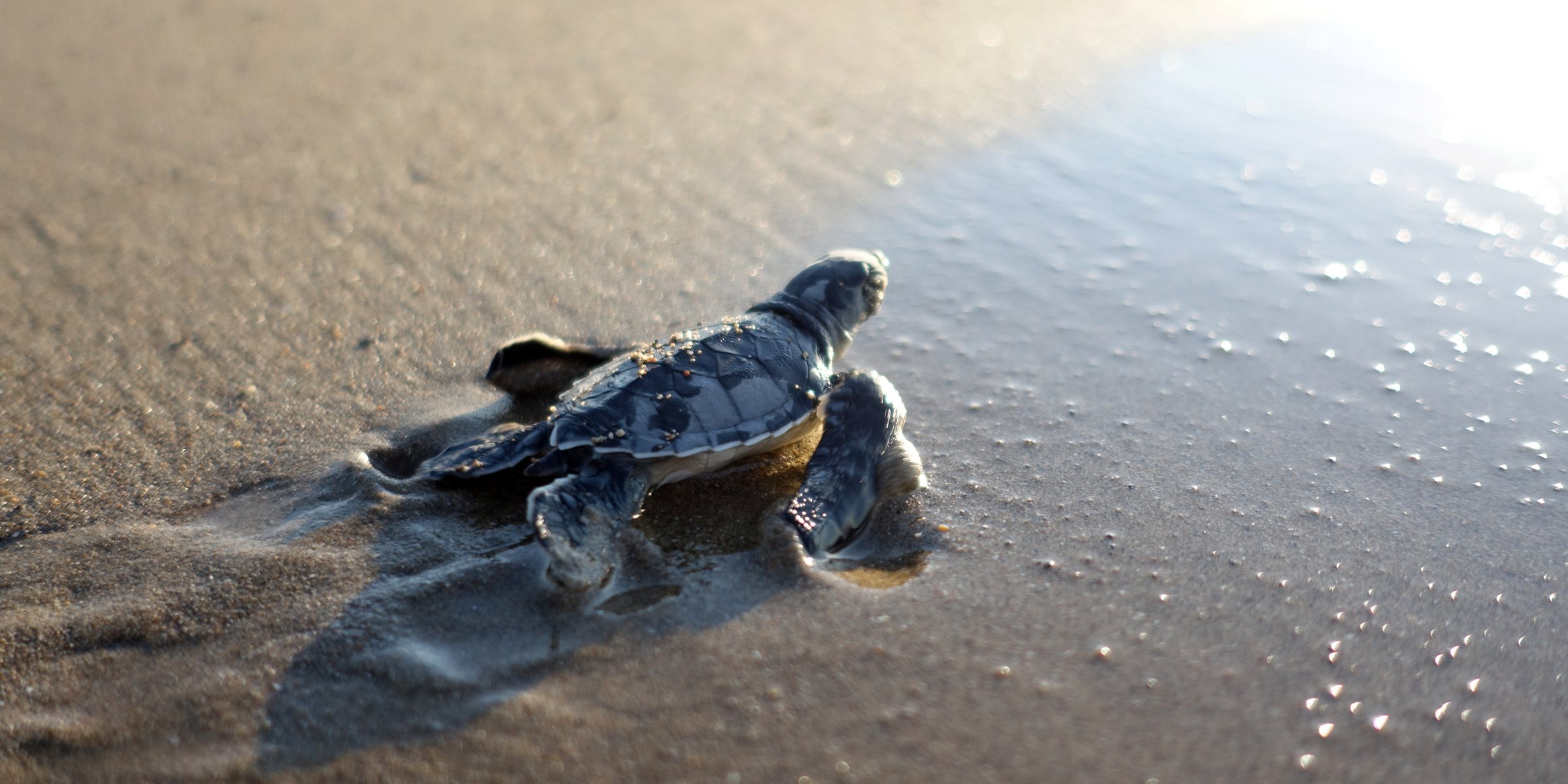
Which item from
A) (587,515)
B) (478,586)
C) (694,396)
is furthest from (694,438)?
(478,586)

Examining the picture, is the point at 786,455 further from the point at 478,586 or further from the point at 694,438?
the point at 478,586

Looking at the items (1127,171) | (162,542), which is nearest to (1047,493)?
(162,542)

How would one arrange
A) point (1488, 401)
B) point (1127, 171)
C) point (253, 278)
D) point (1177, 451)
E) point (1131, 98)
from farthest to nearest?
point (1131, 98), point (1127, 171), point (253, 278), point (1488, 401), point (1177, 451)

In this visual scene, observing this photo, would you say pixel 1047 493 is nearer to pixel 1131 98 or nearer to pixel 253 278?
pixel 253 278

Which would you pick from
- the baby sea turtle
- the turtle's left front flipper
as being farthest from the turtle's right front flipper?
the turtle's left front flipper

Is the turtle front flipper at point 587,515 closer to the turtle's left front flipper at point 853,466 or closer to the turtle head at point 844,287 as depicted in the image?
the turtle's left front flipper at point 853,466

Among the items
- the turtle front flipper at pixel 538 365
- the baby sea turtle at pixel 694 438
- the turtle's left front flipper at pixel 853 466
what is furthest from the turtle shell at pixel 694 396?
the turtle front flipper at pixel 538 365
